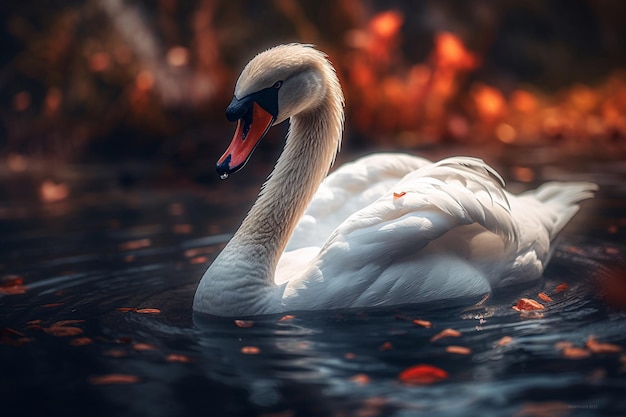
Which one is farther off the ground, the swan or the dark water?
the swan

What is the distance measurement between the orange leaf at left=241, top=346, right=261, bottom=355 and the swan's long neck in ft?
1.86

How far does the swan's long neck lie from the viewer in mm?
4461

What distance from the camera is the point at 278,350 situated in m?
3.85

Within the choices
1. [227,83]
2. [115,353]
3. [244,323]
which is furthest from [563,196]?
[227,83]

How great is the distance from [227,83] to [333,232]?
27.2 feet

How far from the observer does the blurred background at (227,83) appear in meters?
12.2

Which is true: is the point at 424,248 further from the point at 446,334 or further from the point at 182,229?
the point at 182,229

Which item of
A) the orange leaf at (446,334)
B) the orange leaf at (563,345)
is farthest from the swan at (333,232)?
the orange leaf at (563,345)

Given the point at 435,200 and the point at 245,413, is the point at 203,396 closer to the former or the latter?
the point at 245,413

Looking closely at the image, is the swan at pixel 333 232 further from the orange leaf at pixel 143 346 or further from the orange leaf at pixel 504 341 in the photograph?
the orange leaf at pixel 504 341

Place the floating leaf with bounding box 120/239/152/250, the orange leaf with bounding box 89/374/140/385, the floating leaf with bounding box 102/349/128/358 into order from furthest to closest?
the floating leaf with bounding box 120/239/152/250 → the floating leaf with bounding box 102/349/128/358 → the orange leaf with bounding box 89/374/140/385

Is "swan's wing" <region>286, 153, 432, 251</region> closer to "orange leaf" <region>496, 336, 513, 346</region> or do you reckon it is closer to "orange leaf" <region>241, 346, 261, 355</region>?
"orange leaf" <region>241, 346, 261, 355</region>

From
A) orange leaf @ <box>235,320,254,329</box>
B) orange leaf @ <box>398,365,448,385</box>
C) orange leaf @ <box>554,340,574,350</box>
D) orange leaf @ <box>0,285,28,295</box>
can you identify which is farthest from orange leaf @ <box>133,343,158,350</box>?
orange leaf @ <box>554,340,574,350</box>

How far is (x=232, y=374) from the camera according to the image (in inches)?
140
